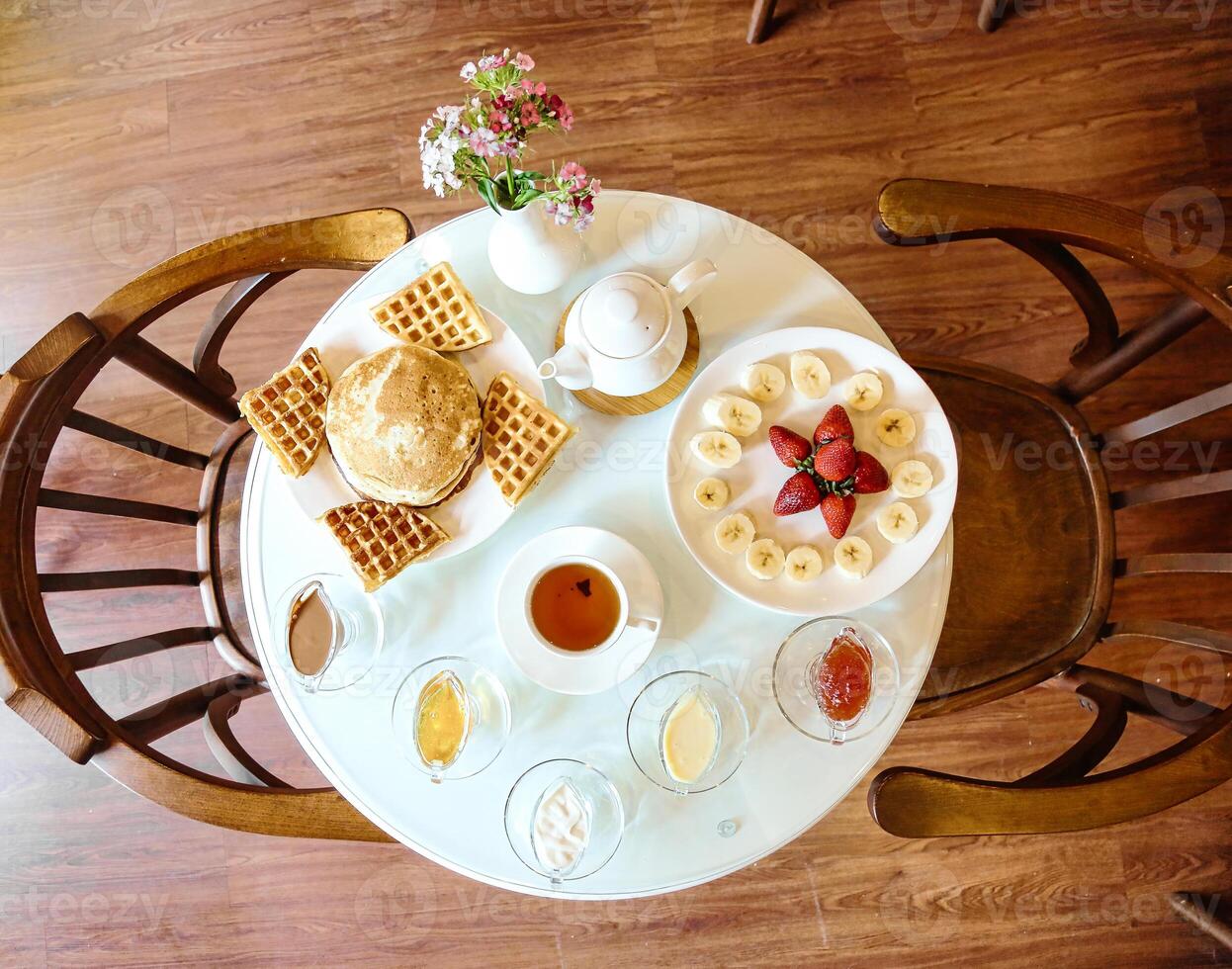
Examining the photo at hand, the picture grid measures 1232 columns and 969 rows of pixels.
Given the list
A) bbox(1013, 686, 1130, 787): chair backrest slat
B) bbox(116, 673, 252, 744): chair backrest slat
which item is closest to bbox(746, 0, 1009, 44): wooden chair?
bbox(1013, 686, 1130, 787): chair backrest slat

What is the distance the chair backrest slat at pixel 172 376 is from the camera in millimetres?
1441

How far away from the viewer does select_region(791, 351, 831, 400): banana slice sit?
52.8 inches

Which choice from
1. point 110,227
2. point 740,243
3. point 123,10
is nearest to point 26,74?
point 123,10

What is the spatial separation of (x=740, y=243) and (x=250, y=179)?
1706mm

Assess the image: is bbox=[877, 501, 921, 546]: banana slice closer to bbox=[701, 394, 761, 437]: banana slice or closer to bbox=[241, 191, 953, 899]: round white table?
bbox=[241, 191, 953, 899]: round white table

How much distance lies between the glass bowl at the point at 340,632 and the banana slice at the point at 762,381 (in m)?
0.71

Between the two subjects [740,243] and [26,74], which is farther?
[26,74]

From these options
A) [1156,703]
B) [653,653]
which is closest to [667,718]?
[653,653]

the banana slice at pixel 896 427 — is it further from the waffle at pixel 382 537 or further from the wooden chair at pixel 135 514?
the wooden chair at pixel 135 514

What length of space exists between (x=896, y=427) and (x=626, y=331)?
468 millimetres

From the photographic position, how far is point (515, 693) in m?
1.38

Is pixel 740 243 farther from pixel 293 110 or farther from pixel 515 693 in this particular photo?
pixel 293 110

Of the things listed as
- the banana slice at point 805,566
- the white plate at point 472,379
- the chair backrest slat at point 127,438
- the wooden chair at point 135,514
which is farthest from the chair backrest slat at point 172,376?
the banana slice at point 805,566

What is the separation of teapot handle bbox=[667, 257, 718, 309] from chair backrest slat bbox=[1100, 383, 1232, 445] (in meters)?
0.85
